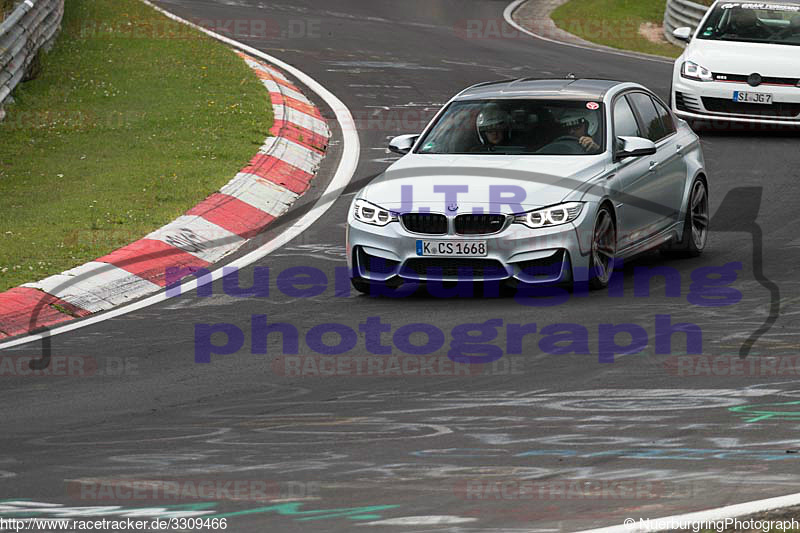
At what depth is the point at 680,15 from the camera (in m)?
31.0

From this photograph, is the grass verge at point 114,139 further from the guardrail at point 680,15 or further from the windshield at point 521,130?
the guardrail at point 680,15

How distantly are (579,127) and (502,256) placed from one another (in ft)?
5.42

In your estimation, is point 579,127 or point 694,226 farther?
point 694,226

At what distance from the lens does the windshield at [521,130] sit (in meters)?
11.1

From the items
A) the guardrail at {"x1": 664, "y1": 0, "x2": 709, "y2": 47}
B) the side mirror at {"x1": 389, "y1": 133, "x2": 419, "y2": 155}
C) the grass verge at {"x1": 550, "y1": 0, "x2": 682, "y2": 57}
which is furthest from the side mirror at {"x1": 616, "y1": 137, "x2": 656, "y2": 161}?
the guardrail at {"x1": 664, "y1": 0, "x2": 709, "y2": 47}

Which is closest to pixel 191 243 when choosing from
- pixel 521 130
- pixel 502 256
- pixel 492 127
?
pixel 492 127

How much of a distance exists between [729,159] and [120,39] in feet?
38.2

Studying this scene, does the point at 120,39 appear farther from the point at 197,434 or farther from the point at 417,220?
the point at 197,434

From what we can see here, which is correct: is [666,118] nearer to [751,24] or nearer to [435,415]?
[435,415]

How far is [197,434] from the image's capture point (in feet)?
23.5

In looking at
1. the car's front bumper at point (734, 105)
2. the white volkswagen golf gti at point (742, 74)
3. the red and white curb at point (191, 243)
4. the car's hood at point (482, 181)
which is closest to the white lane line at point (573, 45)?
the white volkswagen golf gti at point (742, 74)

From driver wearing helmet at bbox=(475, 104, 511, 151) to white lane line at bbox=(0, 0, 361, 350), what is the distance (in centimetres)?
215

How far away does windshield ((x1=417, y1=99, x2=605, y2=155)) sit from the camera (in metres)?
11.1

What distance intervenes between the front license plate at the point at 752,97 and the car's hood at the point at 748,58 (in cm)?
26
